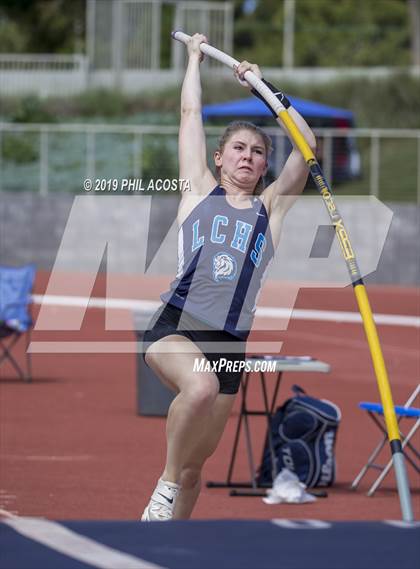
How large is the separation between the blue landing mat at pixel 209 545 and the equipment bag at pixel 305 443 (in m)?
5.45

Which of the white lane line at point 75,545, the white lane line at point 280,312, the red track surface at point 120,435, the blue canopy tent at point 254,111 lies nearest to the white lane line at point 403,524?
the white lane line at point 75,545

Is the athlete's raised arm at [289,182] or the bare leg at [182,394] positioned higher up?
the athlete's raised arm at [289,182]

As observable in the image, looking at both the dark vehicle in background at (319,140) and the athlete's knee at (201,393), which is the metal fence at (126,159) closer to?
the dark vehicle in background at (319,140)

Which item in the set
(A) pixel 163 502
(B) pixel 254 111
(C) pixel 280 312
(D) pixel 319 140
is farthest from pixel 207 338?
(B) pixel 254 111

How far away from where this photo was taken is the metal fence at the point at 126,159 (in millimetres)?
27562

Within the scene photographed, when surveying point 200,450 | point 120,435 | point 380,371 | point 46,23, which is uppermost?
point 46,23

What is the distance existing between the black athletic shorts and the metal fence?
2080 cm

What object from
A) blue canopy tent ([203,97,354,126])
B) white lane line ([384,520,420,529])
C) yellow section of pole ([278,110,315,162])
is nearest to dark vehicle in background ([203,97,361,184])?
blue canopy tent ([203,97,354,126])

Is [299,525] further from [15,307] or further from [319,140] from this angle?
[319,140]

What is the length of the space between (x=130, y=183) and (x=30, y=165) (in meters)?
21.9

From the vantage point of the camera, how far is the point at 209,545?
13.1ft

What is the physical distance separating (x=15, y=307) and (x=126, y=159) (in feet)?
47.4

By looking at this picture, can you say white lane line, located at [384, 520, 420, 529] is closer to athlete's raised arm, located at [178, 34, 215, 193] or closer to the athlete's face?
the athlete's face

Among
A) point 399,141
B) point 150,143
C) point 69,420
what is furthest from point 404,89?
point 69,420
